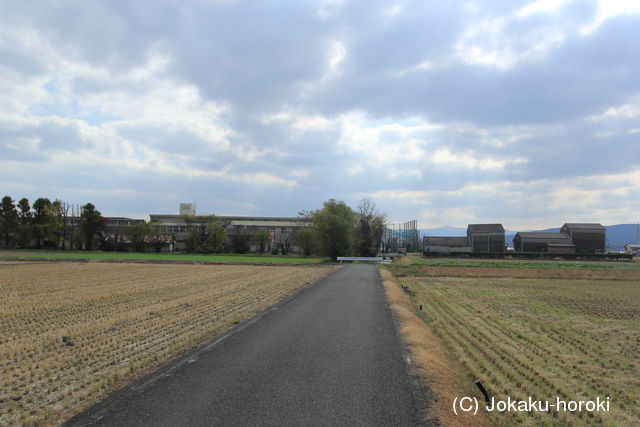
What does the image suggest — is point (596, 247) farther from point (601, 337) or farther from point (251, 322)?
point (251, 322)

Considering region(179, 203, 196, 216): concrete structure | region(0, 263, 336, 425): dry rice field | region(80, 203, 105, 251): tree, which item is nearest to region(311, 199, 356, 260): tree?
region(0, 263, 336, 425): dry rice field

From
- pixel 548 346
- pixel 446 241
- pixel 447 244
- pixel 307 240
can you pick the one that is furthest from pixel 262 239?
pixel 548 346

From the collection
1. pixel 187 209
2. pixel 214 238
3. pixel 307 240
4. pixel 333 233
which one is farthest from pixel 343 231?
pixel 187 209

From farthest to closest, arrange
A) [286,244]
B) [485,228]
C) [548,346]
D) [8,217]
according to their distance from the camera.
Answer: [286,244] → [485,228] → [8,217] → [548,346]

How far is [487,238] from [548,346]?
322ft

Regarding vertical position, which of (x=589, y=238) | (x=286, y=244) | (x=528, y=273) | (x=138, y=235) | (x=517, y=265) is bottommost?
(x=528, y=273)

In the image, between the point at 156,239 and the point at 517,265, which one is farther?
the point at 156,239

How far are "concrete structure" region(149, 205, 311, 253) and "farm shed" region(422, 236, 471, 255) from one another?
106ft

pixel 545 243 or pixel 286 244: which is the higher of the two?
pixel 545 243

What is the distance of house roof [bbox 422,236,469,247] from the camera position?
4258 inches

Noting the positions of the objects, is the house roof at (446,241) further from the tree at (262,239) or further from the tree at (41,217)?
the tree at (41,217)

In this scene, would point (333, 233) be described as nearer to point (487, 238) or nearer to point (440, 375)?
point (487, 238)

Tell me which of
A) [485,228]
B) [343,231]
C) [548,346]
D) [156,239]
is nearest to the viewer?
[548,346]

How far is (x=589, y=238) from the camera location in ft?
325
